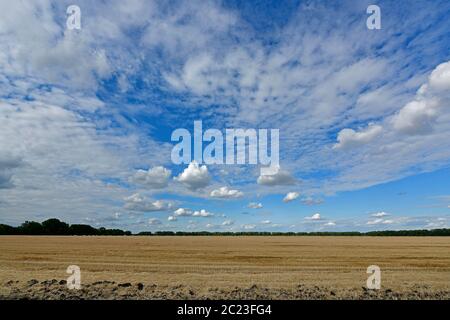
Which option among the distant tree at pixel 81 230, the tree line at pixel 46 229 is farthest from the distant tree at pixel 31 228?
the distant tree at pixel 81 230

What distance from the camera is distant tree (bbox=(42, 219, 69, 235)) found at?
157075 millimetres

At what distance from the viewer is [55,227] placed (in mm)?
158125

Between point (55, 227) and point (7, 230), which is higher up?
point (55, 227)

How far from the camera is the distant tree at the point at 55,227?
15707 cm

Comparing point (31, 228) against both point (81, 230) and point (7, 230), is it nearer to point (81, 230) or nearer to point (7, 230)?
point (7, 230)

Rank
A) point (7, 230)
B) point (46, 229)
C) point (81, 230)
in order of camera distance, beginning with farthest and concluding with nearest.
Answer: point (81, 230) → point (46, 229) → point (7, 230)

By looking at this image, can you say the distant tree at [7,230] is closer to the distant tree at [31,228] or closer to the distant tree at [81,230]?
the distant tree at [31,228]

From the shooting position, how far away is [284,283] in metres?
18.2

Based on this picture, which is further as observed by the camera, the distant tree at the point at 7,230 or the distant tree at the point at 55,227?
the distant tree at the point at 55,227

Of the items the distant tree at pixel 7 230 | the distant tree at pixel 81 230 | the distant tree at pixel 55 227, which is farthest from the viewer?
the distant tree at pixel 81 230

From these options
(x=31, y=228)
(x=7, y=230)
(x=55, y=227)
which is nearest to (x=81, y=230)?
(x=55, y=227)
